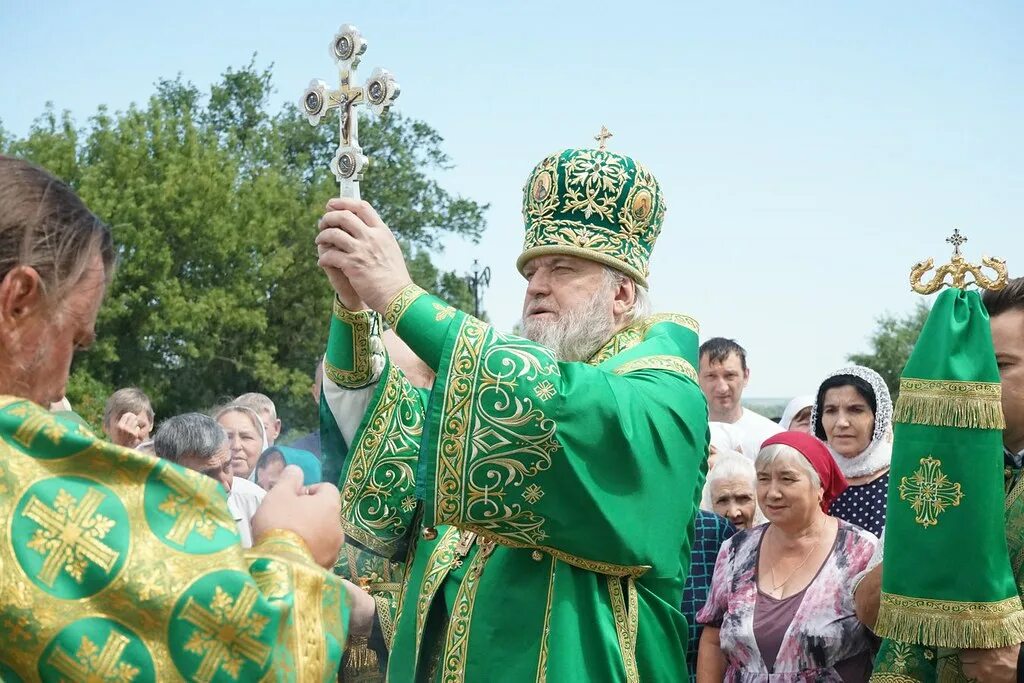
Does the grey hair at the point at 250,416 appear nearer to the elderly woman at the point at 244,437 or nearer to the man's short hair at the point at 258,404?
the elderly woman at the point at 244,437

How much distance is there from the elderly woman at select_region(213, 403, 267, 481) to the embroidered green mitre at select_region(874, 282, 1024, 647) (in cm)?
485

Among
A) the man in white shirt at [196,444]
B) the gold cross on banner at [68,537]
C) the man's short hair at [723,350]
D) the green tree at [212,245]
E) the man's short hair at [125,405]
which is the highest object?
the green tree at [212,245]

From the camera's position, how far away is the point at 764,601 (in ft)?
17.4

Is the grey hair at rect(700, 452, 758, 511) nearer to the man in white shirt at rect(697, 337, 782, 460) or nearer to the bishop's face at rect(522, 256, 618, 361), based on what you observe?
the man in white shirt at rect(697, 337, 782, 460)

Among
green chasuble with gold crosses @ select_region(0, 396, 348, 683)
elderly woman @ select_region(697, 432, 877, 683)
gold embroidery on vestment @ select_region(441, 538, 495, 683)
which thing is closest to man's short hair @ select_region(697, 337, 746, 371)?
elderly woman @ select_region(697, 432, 877, 683)

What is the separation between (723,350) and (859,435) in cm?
196

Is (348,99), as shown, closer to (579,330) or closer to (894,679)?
(579,330)

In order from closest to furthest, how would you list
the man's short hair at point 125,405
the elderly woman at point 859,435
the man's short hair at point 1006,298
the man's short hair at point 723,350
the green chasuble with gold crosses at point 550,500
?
the green chasuble with gold crosses at point 550,500 → the man's short hair at point 1006,298 → the elderly woman at point 859,435 → the man's short hair at point 125,405 → the man's short hair at point 723,350

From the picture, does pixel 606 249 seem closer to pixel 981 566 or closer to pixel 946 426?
pixel 946 426

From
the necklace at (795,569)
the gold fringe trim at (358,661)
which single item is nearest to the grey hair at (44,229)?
the gold fringe trim at (358,661)

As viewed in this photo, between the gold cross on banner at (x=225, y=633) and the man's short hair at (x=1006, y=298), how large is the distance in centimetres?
291

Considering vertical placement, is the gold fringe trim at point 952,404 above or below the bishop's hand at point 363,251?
below

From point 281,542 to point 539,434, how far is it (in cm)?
137

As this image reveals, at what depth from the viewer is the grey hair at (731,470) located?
6.47m
